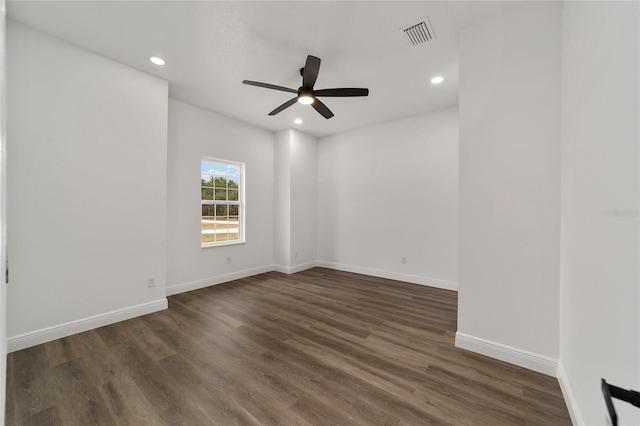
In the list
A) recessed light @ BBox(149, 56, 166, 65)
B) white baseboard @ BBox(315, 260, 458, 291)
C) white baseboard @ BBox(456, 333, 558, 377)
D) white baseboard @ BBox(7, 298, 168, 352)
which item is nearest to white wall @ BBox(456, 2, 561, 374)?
white baseboard @ BBox(456, 333, 558, 377)

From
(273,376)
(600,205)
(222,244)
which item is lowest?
(273,376)

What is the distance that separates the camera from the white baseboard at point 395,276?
4017mm

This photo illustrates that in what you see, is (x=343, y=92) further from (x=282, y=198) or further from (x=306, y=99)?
(x=282, y=198)

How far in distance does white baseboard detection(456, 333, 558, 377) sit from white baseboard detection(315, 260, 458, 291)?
74.1 inches

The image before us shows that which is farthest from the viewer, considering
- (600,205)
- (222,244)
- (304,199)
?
(304,199)

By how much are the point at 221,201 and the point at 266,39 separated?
286 centimetres

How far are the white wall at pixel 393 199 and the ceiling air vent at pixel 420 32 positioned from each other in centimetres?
199

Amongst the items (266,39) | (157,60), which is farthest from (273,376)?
(157,60)

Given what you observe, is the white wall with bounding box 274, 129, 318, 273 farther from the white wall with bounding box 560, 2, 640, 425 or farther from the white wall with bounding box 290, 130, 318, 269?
the white wall with bounding box 560, 2, 640, 425

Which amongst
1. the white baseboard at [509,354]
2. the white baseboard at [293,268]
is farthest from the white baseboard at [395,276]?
the white baseboard at [509,354]

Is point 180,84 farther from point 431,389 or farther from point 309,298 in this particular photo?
point 431,389

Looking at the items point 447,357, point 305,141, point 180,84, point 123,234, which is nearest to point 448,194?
point 447,357

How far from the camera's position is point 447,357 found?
2.12m

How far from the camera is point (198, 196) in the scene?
13.3 feet
